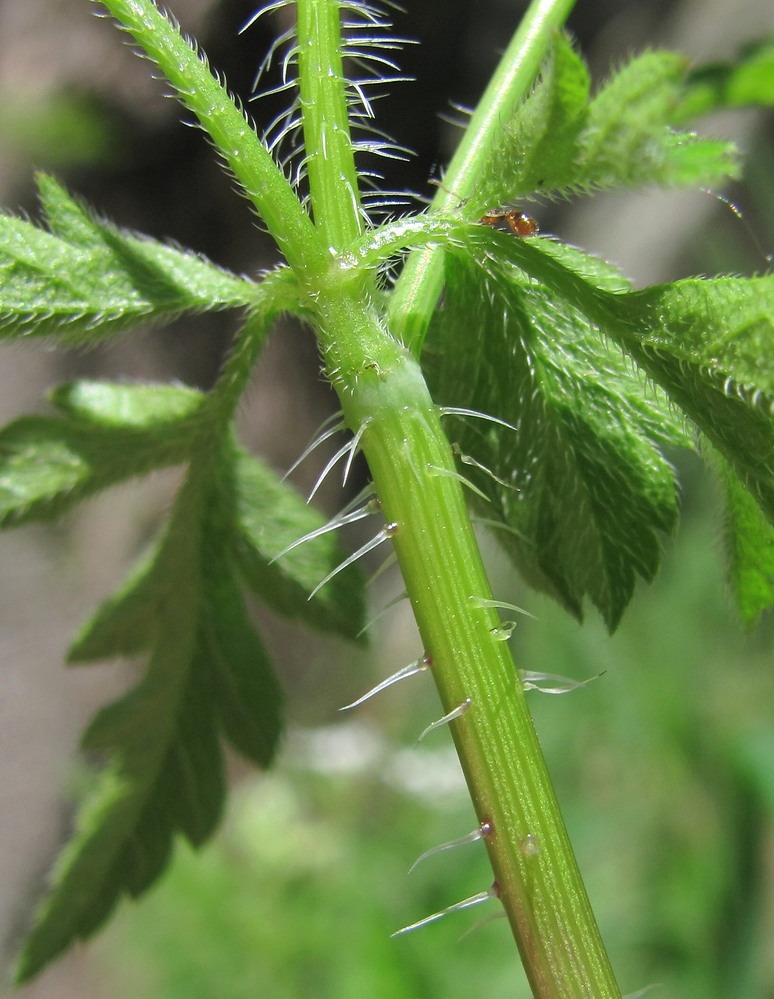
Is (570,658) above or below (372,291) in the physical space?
below

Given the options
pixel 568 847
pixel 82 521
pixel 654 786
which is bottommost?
pixel 654 786

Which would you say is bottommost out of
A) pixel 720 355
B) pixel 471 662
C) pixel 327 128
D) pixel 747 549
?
pixel 747 549

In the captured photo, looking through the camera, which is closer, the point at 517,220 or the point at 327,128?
the point at 327,128

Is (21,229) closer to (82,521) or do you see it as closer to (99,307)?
(99,307)

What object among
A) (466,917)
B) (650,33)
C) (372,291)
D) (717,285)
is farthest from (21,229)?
(650,33)

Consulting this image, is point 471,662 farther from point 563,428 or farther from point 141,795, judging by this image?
point 141,795

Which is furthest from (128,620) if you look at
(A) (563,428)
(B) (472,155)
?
(B) (472,155)

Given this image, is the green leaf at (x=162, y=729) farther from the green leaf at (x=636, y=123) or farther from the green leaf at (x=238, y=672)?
the green leaf at (x=636, y=123)

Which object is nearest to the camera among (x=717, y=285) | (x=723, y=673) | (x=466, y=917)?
(x=717, y=285)
